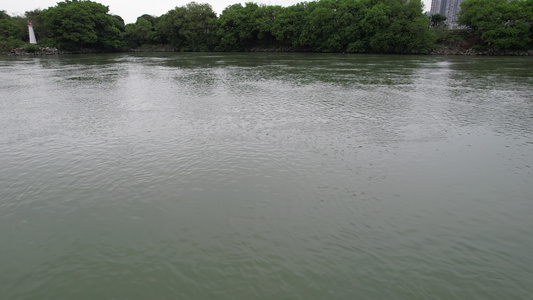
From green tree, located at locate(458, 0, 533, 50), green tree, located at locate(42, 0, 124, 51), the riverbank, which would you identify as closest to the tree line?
green tree, located at locate(42, 0, 124, 51)

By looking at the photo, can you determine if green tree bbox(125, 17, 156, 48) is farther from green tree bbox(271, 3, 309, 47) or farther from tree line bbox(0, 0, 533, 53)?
green tree bbox(271, 3, 309, 47)

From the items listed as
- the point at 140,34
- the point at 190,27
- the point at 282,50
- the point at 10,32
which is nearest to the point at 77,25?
the point at 10,32

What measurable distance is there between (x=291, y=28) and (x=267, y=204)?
247ft

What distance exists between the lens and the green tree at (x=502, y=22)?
187 ft

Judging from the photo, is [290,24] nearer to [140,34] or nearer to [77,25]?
[140,34]

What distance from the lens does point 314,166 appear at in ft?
37.3

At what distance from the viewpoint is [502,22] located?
59.4 metres

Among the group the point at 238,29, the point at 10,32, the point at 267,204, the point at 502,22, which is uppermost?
the point at 238,29

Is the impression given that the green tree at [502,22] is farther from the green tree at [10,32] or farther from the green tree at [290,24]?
the green tree at [10,32]

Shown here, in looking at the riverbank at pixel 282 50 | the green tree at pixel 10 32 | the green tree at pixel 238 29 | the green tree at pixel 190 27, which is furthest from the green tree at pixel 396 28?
the green tree at pixel 10 32

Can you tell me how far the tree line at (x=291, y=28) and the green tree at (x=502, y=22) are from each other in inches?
5.6

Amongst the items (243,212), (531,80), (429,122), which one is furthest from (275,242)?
(531,80)

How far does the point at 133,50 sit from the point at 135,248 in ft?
328

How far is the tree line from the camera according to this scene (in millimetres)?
60872
